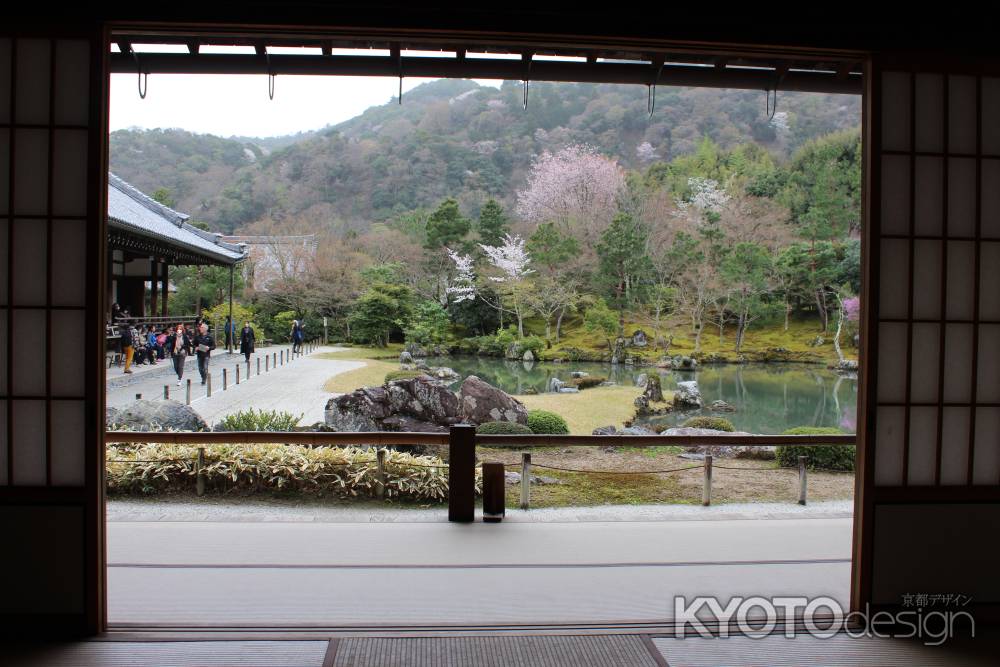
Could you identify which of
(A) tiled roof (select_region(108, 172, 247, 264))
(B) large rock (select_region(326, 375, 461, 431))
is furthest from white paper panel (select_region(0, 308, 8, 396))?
(A) tiled roof (select_region(108, 172, 247, 264))

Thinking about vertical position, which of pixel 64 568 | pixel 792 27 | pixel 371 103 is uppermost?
pixel 371 103

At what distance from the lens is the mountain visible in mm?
21953

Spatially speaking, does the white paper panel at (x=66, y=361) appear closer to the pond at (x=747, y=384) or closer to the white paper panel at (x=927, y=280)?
the white paper panel at (x=927, y=280)

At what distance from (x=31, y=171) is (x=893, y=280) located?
9.14 ft

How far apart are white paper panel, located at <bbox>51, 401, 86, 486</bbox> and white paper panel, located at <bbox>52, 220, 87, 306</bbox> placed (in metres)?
0.33

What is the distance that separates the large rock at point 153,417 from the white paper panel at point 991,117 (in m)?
6.57

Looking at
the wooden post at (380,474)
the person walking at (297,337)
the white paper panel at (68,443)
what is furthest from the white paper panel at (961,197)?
the person walking at (297,337)

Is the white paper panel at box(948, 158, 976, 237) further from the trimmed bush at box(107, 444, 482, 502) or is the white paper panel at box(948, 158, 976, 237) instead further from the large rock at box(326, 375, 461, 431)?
the large rock at box(326, 375, 461, 431)

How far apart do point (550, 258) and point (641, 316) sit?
8.74 ft

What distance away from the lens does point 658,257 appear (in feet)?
51.0

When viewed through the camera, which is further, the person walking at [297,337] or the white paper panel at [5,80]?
the person walking at [297,337]

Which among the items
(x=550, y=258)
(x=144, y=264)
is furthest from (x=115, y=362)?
(x=550, y=258)

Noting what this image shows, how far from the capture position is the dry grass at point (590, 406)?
10.1 m

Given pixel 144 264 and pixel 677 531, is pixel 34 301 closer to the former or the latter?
pixel 677 531
